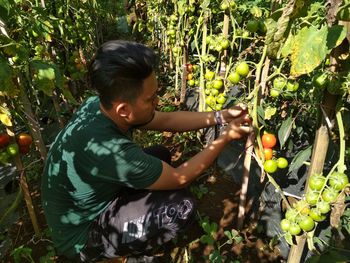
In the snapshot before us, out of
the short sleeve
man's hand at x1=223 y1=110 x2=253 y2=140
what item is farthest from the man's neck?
man's hand at x1=223 y1=110 x2=253 y2=140

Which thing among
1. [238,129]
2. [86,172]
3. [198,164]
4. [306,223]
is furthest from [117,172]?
[306,223]

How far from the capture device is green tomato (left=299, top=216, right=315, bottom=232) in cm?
117

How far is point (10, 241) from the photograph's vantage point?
227cm

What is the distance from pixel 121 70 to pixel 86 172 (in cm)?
53

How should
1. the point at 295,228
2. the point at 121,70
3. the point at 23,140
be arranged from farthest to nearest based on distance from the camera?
the point at 23,140 → the point at 121,70 → the point at 295,228

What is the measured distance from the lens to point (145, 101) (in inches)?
61.7

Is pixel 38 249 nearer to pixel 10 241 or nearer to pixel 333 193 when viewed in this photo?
pixel 10 241

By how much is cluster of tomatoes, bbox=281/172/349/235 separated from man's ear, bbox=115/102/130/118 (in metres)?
0.85

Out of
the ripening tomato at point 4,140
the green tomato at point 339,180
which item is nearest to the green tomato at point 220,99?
the green tomato at point 339,180

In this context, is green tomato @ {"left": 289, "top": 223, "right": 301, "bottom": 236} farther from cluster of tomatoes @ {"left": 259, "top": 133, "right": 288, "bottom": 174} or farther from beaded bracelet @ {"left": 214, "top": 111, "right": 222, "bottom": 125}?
beaded bracelet @ {"left": 214, "top": 111, "right": 222, "bottom": 125}

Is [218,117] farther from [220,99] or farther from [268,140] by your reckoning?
[268,140]

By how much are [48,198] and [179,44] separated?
2556 mm

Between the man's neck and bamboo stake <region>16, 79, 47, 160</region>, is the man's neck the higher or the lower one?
the higher one

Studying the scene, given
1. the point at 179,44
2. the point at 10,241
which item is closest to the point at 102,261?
the point at 10,241
